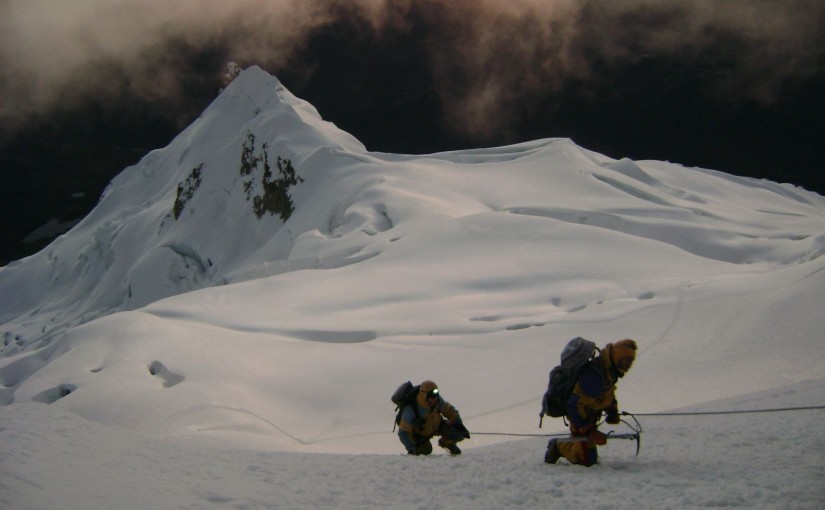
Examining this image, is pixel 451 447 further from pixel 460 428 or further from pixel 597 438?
pixel 597 438

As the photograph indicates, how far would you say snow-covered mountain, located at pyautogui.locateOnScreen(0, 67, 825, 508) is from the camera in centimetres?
1047

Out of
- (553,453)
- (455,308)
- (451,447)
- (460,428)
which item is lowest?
(553,453)

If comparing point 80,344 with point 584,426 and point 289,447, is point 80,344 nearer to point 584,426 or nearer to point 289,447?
point 289,447

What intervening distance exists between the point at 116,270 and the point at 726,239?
1379 inches

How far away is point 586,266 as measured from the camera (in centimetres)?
1722

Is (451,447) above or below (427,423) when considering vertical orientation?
below

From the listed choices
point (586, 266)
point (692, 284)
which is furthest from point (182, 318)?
point (692, 284)

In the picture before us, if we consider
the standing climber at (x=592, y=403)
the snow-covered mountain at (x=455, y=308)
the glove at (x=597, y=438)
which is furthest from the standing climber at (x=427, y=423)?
the glove at (x=597, y=438)

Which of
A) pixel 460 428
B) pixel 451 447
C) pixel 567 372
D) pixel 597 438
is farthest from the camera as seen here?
pixel 460 428

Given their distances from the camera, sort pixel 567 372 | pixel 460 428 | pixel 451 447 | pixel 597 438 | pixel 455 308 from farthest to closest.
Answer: pixel 455 308
pixel 460 428
pixel 451 447
pixel 567 372
pixel 597 438

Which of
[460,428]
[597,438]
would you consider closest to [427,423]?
[460,428]

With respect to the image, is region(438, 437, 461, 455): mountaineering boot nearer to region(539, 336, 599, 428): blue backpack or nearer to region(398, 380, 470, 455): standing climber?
region(398, 380, 470, 455): standing climber

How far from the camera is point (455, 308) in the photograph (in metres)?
15.0

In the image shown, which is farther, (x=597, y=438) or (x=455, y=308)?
(x=455, y=308)
